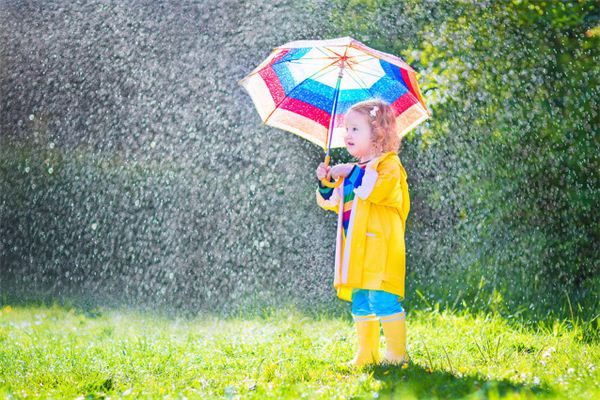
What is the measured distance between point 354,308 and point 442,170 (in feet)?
11.9

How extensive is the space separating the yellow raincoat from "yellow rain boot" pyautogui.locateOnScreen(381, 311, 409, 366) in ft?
0.52

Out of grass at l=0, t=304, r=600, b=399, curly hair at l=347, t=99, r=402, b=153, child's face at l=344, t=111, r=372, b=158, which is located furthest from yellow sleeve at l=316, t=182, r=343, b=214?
grass at l=0, t=304, r=600, b=399

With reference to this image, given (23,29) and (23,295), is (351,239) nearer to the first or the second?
(23,295)

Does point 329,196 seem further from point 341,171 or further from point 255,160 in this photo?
point 255,160

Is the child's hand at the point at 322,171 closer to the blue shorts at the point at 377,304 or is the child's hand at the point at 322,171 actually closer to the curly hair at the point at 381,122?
the curly hair at the point at 381,122

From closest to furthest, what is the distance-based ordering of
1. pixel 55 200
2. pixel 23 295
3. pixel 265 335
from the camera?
pixel 265 335, pixel 23 295, pixel 55 200

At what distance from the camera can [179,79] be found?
32.0 ft

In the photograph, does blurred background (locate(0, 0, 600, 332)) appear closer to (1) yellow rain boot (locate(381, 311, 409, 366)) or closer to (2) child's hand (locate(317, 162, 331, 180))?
(1) yellow rain boot (locate(381, 311, 409, 366))

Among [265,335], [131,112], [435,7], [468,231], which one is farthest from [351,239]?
[131,112]

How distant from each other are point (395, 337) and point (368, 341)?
0.18 meters

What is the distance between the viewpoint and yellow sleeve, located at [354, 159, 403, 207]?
4.58m

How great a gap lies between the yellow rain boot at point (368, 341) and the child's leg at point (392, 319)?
94 millimetres

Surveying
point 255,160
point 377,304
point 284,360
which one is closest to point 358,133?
point 377,304

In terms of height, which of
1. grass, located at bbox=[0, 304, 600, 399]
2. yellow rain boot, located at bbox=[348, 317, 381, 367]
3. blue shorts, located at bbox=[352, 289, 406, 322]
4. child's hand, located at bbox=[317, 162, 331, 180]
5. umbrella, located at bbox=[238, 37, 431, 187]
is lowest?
grass, located at bbox=[0, 304, 600, 399]
